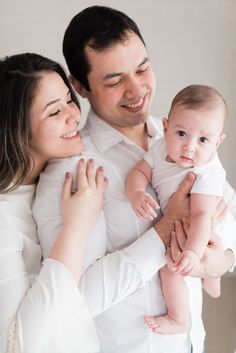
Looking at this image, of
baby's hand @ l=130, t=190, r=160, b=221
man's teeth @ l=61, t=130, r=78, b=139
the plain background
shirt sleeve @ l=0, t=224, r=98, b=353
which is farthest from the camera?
the plain background

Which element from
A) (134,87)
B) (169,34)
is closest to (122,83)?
(134,87)

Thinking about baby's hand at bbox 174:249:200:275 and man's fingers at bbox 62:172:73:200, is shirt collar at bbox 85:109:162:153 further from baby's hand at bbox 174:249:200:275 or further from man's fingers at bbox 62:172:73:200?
baby's hand at bbox 174:249:200:275

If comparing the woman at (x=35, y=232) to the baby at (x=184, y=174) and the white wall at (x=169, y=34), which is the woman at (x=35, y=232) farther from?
the white wall at (x=169, y=34)

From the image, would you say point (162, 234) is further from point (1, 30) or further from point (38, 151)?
point (1, 30)

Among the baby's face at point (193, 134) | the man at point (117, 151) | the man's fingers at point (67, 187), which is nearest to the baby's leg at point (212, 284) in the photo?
the man at point (117, 151)

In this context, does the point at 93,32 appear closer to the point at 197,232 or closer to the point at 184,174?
the point at 184,174

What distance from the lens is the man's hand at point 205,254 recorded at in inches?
48.9

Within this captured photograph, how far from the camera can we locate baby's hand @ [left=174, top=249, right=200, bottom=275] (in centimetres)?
119

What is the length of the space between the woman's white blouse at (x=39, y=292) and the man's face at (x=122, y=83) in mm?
368

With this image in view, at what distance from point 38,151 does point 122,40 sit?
38 cm

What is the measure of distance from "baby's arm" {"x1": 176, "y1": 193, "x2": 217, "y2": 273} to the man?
41 mm

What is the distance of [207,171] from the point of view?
4.19 ft

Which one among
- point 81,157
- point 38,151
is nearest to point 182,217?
point 81,157

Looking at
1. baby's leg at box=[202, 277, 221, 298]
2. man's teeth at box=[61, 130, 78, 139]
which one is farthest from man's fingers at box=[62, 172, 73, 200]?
baby's leg at box=[202, 277, 221, 298]
